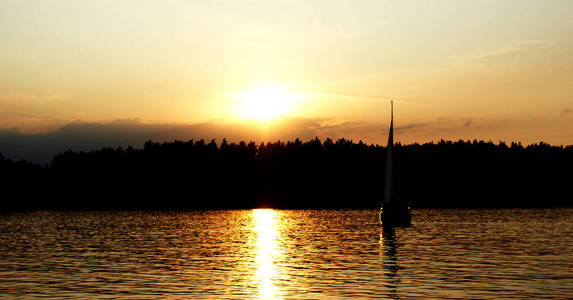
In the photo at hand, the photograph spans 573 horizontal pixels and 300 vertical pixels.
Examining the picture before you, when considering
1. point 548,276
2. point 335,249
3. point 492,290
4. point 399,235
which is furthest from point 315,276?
point 399,235

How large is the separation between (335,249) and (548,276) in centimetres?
2752

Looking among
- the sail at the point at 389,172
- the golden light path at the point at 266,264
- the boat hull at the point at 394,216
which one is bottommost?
the golden light path at the point at 266,264

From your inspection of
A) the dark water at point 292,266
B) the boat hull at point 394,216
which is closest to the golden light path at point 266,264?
the dark water at point 292,266

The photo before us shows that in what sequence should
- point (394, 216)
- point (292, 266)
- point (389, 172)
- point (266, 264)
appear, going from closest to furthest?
point (292, 266) < point (266, 264) < point (389, 172) < point (394, 216)

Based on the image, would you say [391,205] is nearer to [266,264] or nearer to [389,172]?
[389,172]

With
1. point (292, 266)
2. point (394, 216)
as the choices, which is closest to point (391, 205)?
point (394, 216)

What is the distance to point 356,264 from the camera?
190ft

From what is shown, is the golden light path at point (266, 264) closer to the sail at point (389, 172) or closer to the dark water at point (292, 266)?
the dark water at point (292, 266)

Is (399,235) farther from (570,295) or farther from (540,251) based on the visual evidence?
(570,295)

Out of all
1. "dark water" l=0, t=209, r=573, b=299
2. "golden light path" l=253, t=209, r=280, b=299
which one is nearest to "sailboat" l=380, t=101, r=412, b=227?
"dark water" l=0, t=209, r=573, b=299

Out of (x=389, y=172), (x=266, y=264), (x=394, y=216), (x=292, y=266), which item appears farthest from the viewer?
(x=394, y=216)

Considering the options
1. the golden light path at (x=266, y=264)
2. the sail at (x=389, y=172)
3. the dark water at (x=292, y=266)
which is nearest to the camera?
the golden light path at (x=266, y=264)

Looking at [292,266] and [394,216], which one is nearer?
[292,266]

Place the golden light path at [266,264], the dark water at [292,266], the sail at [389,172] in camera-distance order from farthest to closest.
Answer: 1. the sail at [389,172]
2. the dark water at [292,266]
3. the golden light path at [266,264]
